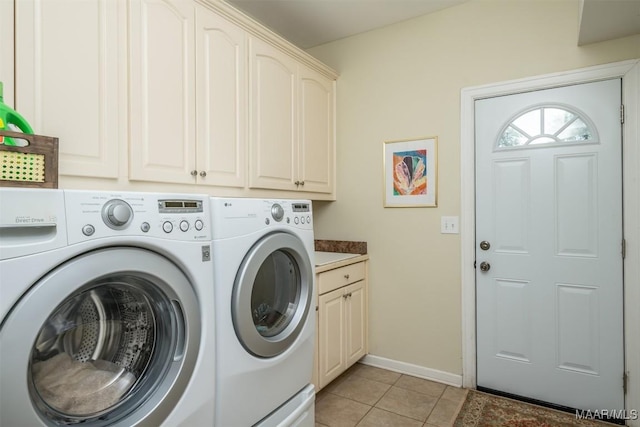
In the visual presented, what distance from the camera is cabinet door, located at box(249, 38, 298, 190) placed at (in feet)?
6.88

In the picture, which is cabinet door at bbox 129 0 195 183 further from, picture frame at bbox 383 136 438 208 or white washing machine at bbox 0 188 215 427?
picture frame at bbox 383 136 438 208

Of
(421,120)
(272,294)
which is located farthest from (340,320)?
(421,120)

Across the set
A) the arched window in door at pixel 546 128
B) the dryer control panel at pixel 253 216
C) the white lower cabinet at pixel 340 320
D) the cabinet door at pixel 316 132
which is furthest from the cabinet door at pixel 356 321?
the arched window in door at pixel 546 128

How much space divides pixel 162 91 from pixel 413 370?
2.41m

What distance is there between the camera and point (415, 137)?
8.45 feet

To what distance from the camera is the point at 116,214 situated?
947 millimetres

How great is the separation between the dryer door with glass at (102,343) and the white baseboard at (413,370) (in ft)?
6.26

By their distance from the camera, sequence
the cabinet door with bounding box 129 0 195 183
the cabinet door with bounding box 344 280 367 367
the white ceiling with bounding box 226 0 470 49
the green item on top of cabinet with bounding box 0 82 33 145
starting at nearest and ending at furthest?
the green item on top of cabinet with bounding box 0 82 33 145 < the cabinet door with bounding box 129 0 195 183 < the white ceiling with bounding box 226 0 470 49 < the cabinet door with bounding box 344 280 367 367

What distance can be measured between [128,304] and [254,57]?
159 cm

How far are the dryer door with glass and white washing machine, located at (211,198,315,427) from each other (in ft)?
0.57

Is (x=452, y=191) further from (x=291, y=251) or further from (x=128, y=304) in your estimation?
(x=128, y=304)

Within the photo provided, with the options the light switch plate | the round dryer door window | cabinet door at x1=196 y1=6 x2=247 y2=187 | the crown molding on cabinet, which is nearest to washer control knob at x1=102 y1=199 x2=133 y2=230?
the round dryer door window

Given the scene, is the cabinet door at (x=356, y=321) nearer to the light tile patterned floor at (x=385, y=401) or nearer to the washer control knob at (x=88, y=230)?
the light tile patterned floor at (x=385, y=401)

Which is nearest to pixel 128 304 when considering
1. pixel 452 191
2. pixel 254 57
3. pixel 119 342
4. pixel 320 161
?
pixel 119 342
